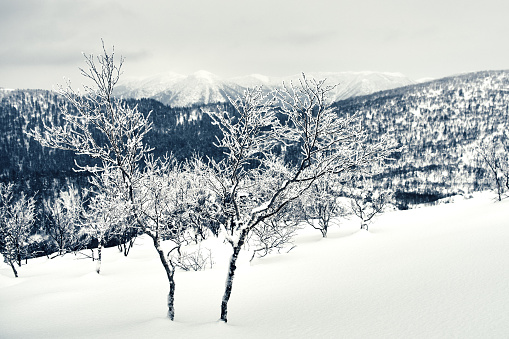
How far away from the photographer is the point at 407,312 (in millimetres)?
8195

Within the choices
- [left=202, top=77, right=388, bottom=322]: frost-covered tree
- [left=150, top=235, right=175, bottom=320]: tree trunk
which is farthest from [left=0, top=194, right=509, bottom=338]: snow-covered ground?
[left=202, top=77, right=388, bottom=322]: frost-covered tree

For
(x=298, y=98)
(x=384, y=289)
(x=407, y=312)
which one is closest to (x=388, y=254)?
(x=384, y=289)

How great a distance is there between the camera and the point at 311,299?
36.3 feet

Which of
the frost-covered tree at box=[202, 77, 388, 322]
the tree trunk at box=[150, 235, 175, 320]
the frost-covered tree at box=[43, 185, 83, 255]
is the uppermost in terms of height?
the frost-covered tree at box=[202, 77, 388, 322]

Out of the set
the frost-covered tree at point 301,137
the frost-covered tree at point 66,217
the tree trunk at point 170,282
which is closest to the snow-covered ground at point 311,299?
the tree trunk at point 170,282

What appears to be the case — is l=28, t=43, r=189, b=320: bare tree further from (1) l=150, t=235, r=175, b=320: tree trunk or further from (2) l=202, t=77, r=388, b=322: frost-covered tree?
(2) l=202, t=77, r=388, b=322: frost-covered tree

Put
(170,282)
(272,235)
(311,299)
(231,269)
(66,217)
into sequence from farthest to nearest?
1. (66,217)
2. (272,235)
3. (311,299)
4. (170,282)
5. (231,269)

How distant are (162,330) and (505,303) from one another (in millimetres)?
8876

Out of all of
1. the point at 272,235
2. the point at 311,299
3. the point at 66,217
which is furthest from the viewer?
the point at 66,217

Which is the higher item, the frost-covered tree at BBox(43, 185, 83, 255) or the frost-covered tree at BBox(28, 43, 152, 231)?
the frost-covered tree at BBox(28, 43, 152, 231)

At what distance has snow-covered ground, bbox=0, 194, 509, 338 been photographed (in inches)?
298

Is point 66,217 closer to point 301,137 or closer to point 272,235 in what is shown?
point 272,235

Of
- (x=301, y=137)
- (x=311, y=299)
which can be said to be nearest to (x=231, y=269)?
(x=301, y=137)

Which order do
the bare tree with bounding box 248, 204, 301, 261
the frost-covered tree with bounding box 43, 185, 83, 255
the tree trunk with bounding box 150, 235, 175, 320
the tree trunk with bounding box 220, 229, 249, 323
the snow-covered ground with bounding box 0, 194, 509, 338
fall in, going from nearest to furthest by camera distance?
the snow-covered ground with bounding box 0, 194, 509, 338, the tree trunk with bounding box 220, 229, 249, 323, the tree trunk with bounding box 150, 235, 175, 320, the bare tree with bounding box 248, 204, 301, 261, the frost-covered tree with bounding box 43, 185, 83, 255
